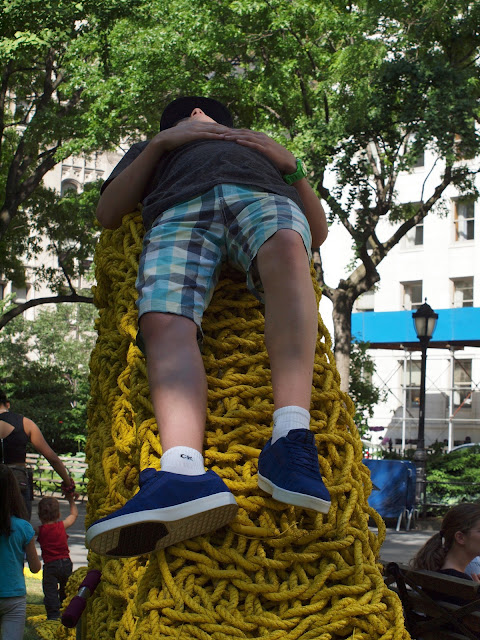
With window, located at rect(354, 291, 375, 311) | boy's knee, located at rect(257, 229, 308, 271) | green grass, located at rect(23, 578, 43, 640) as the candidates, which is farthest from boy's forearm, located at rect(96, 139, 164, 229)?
window, located at rect(354, 291, 375, 311)

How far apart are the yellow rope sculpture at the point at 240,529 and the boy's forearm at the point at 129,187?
0.41 ft

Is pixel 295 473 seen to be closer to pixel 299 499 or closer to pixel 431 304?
pixel 299 499

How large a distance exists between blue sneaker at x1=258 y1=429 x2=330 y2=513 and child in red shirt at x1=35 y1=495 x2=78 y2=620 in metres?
4.77

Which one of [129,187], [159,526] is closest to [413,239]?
[129,187]

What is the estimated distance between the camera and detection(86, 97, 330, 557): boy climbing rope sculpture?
1.89 meters

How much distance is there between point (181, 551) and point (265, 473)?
29cm

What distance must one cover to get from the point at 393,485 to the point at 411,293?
22.6 metres

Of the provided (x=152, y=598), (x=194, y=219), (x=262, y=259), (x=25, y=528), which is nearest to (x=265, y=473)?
(x=152, y=598)

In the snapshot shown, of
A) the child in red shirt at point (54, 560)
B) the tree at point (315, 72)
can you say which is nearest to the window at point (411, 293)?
the tree at point (315, 72)

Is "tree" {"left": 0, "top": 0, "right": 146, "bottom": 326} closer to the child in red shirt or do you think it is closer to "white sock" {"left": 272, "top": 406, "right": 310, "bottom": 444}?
the child in red shirt

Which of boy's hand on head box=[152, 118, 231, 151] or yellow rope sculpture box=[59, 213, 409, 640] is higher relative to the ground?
boy's hand on head box=[152, 118, 231, 151]

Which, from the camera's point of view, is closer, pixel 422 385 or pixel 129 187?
pixel 129 187

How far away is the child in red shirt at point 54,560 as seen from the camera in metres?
6.53

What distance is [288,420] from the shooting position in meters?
2.03
